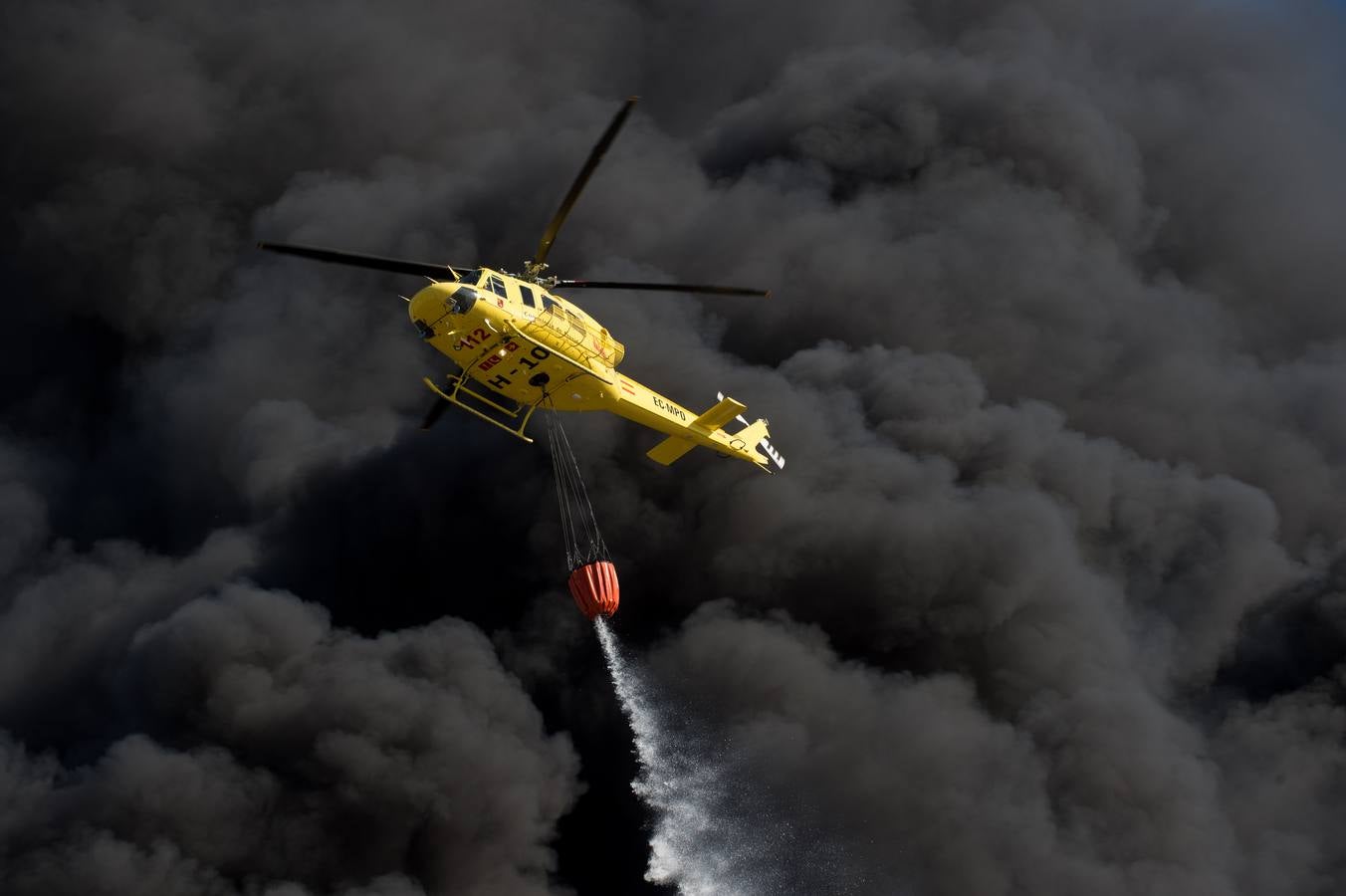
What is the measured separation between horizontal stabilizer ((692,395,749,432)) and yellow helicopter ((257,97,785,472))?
0.03 metres

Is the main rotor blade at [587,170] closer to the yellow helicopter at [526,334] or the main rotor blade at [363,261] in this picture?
the yellow helicopter at [526,334]

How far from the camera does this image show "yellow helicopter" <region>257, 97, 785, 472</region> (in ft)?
78.9

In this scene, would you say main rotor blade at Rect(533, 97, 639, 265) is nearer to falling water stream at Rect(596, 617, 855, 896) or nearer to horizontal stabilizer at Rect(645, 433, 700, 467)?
horizontal stabilizer at Rect(645, 433, 700, 467)

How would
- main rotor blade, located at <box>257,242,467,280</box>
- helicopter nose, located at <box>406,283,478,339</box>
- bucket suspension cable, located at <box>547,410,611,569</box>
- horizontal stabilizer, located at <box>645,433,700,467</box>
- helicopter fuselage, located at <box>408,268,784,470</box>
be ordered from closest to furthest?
main rotor blade, located at <box>257,242,467,280</box> < helicopter nose, located at <box>406,283,478,339</box> < helicopter fuselage, located at <box>408,268,784,470</box> < horizontal stabilizer, located at <box>645,433,700,467</box> < bucket suspension cable, located at <box>547,410,611,569</box>

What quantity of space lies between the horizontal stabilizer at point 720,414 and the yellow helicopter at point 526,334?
0.03m

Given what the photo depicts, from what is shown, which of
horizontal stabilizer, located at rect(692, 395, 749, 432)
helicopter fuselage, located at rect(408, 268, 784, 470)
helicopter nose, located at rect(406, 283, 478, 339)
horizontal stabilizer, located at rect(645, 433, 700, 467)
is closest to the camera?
helicopter nose, located at rect(406, 283, 478, 339)

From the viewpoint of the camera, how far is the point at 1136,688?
1396 inches

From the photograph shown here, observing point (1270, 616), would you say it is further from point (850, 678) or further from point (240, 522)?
point (240, 522)

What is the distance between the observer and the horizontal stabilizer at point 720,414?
27.6 m

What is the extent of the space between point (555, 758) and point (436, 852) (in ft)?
13.2

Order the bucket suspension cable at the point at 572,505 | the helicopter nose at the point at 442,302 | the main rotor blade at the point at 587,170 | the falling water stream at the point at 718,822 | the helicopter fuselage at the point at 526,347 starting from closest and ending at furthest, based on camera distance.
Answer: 1. the main rotor blade at the point at 587,170
2. the helicopter nose at the point at 442,302
3. the helicopter fuselage at the point at 526,347
4. the falling water stream at the point at 718,822
5. the bucket suspension cable at the point at 572,505

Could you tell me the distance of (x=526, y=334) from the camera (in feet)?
81.8

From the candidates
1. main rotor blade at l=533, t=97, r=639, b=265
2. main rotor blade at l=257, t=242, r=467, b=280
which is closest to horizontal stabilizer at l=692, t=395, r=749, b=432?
main rotor blade at l=533, t=97, r=639, b=265

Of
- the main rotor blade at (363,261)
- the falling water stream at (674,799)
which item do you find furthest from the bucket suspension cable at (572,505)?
the main rotor blade at (363,261)
